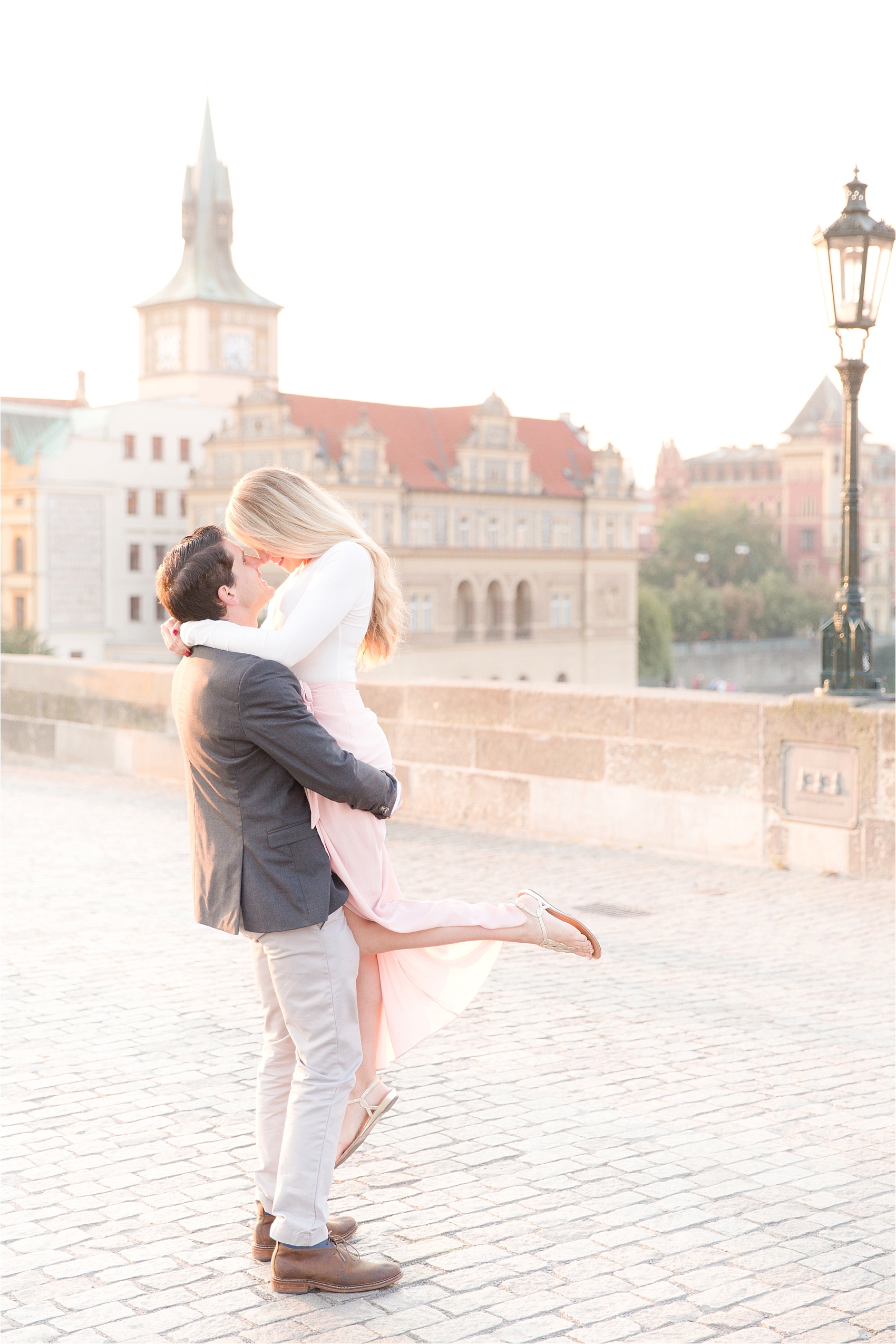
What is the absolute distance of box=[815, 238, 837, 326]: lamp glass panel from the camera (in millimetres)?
8328

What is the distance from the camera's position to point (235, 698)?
10.2ft

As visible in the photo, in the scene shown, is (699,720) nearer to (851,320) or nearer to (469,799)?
(469,799)

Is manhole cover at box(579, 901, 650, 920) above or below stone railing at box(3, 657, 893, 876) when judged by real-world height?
below

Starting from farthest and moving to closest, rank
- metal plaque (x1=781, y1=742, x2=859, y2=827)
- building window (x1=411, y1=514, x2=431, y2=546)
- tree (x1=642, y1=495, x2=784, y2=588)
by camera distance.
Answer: tree (x1=642, y1=495, x2=784, y2=588) < building window (x1=411, y1=514, x2=431, y2=546) < metal plaque (x1=781, y1=742, x2=859, y2=827)

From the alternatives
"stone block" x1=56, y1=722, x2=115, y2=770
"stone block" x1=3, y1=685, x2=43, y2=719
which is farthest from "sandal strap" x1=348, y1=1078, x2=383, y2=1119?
"stone block" x1=3, y1=685, x2=43, y2=719

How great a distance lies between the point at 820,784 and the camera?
7.90 m

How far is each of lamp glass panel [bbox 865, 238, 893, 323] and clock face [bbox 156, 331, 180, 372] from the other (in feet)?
351

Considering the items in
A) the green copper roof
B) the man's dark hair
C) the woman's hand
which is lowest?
the woman's hand

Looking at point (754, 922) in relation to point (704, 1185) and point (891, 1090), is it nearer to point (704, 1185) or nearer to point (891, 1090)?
point (891, 1090)

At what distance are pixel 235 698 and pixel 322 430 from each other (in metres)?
80.2

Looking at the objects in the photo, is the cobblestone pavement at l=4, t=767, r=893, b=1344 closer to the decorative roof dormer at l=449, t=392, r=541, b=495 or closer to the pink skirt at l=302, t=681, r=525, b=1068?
the pink skirt at l=302, t=681, r=525, b=1068

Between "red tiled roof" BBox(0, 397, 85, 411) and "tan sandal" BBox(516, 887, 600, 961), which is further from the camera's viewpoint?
"red tiled roof" BBox(0, 397, 85, 411)

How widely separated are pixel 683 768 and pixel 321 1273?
560 centimetres

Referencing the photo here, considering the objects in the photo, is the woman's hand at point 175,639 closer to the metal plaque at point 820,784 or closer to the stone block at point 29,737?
the metal plaque at point 820,784
